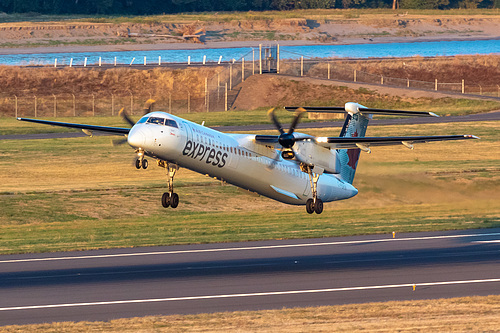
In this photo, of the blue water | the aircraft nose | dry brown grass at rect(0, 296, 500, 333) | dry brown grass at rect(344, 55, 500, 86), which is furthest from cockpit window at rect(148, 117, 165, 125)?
the blue water

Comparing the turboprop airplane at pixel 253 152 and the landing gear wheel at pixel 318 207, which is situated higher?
the turboprop airplane at pixel 253 152

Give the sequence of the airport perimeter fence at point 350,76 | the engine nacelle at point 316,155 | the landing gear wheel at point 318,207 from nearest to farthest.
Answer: the engine nacelle at point 316,155
the landing gear wheel at point 318,207
the airport perimeter fence at point 350,76

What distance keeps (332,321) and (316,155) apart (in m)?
12.2

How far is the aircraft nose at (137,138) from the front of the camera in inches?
1401

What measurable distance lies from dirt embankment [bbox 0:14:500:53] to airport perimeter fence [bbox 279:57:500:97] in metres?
51.8

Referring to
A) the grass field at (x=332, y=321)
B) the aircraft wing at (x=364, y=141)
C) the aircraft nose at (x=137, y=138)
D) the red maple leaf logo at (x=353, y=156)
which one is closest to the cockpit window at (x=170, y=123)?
the aircraft nose at (x=137, y=138)

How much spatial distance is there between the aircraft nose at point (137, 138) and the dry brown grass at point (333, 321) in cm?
759

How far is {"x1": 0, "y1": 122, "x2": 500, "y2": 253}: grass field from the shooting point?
53.2 meters

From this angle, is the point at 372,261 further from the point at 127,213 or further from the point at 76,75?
the point at 76,75

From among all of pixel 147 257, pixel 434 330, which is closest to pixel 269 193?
pixel 147 257

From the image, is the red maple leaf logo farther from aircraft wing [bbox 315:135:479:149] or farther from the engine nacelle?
aircraft wing [bbox 315:135:479:149]

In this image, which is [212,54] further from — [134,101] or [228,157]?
[228,157]

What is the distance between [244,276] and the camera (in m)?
41.6

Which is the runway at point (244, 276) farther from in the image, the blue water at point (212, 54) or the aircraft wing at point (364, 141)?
the blue water at point (212, 54)
